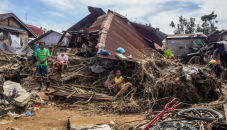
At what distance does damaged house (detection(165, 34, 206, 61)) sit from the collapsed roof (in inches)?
385

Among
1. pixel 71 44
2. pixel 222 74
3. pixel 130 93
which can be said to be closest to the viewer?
pixel 130 93

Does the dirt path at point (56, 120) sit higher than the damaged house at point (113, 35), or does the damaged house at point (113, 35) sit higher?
the damaged house at point (113, 35)

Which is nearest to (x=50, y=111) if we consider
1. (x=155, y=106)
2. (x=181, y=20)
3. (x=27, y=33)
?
(x=155, y=106)

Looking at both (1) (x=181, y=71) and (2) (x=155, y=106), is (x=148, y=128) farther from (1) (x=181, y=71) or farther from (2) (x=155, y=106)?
(1) (x=181, y=71)

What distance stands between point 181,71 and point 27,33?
2005 cm

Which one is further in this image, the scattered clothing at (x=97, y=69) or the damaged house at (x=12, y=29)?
the damaged house at (x=12, y=29)

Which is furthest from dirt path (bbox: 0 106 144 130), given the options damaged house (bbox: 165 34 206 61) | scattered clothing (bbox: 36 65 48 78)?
damaged house (bbox: 165 34 206 61)

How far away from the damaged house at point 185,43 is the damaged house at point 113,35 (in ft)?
Result: 32.7

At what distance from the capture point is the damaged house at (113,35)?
825 centimetres

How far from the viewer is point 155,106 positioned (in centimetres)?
558

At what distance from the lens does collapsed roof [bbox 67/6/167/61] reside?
28.4 feet

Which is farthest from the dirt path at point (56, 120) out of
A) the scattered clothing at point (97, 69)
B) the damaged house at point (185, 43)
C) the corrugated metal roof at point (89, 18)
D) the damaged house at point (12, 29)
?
the damaged house at point (185, 43)

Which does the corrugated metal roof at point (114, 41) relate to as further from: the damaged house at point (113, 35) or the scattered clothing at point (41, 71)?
the scattered clothing at point (41, 71)

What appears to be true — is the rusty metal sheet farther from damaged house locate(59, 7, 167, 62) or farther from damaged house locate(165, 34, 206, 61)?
damaged house locate(165, 34, 206, 61)
